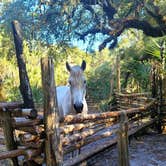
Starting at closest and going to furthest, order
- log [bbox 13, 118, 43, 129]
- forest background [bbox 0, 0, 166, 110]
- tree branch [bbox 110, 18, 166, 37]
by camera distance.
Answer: log [bbox 13, 118, 43, 129] → tree branch [bbox 110, 18, 166, 37] → forest background [bbox 0, 0, 166, 110]

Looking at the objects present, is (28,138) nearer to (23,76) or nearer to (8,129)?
(8,129)

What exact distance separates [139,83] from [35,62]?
6.24m

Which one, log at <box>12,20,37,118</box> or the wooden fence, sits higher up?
log at <box>12,20,37,118</box>

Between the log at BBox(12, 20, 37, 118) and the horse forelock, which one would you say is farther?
the log at BBox(12, 20, 37, 118)

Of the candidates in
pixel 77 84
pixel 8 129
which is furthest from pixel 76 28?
pixel 8 129

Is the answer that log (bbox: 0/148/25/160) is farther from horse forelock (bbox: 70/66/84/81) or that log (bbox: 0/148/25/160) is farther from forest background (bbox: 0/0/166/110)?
forest background (bbox: 0/0/166/110)

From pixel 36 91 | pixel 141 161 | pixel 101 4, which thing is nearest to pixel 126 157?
pixel 141 161

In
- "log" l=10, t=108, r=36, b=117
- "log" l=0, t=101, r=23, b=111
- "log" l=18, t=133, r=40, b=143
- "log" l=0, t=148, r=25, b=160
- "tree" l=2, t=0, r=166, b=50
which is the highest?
"tree" l=2, t=0, r=166, b=50

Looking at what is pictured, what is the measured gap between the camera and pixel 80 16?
14.3 meters

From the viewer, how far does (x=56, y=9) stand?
13773mm

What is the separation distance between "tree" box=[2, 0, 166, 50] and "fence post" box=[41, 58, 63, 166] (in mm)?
9087

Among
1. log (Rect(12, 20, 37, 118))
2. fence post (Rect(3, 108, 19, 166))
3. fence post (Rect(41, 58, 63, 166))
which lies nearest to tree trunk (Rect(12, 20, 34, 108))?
log (Rect(12, 20, 37, 118))

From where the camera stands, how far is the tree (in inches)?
508

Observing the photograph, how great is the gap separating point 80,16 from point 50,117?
36.5 ft
